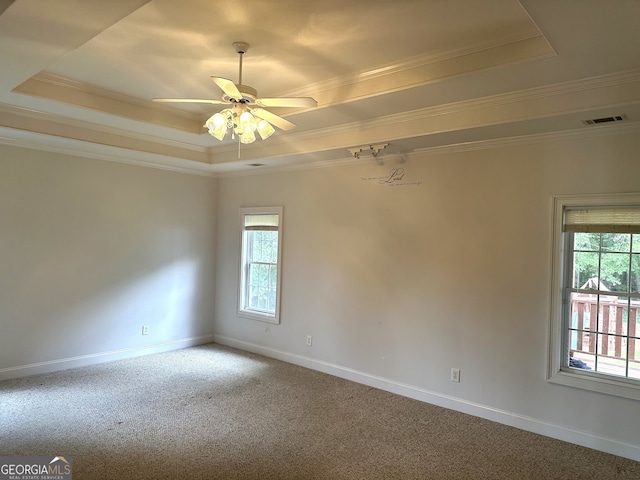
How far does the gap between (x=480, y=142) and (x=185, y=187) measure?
398cm

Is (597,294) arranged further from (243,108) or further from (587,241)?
(243,108)

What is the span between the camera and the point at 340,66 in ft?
10.6

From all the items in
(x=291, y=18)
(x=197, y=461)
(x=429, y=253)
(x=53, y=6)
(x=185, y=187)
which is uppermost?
(x=291, y=18)

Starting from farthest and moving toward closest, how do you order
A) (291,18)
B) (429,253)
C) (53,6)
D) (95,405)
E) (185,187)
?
(185,187)
(429,253)
(95,405)
(291,18)
(53,6)

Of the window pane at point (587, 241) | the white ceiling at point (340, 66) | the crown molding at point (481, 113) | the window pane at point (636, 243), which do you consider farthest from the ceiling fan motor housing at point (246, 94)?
the window pane at point (636, 243)

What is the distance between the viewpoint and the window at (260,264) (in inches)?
215

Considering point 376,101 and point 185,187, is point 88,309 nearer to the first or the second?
point 185,187

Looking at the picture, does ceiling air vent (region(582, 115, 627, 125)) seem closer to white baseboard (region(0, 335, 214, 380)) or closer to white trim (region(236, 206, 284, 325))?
white trim (region(236, 206, 284, 325))

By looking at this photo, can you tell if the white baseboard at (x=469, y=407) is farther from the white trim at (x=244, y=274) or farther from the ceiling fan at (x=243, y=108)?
the ceiling fan at (x=243, y=108)

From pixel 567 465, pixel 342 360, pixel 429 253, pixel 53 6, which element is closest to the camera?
pixel 53 6

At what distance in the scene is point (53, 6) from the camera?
198 centimetres

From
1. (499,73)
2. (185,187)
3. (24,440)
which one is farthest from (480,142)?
(24,440)

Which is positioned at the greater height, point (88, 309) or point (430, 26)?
point (430, 26)

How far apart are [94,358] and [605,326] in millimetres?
5328
